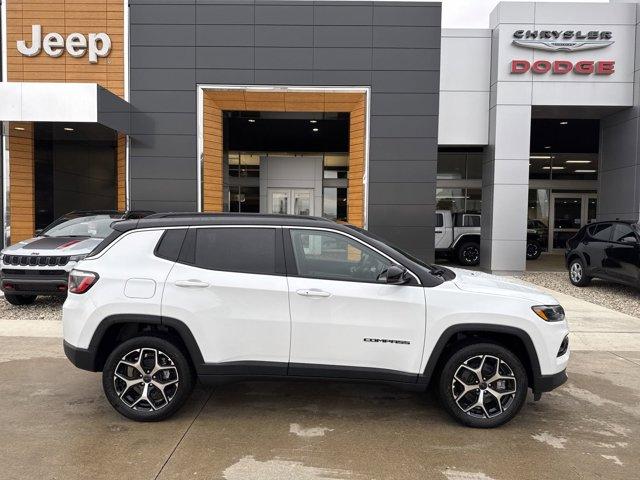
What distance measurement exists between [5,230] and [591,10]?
17.3 m

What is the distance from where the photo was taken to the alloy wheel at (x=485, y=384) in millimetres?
3818

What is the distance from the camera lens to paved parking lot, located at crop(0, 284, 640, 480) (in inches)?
128

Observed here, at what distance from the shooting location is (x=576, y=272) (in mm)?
11242

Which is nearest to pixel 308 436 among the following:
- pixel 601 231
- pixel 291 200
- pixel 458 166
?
pixel 601 231

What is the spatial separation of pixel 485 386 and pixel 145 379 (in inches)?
112

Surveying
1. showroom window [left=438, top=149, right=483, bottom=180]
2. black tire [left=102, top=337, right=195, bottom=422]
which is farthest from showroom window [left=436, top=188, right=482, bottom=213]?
black tire [left=102, top=337, right=195, bottom=422]

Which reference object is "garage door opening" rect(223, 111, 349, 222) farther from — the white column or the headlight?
the headlight

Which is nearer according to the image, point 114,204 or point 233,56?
point 233,56

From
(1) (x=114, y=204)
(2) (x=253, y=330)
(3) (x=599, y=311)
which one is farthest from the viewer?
(1) (x=114, y=204)

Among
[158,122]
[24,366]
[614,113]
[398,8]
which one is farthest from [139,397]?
[614,113]

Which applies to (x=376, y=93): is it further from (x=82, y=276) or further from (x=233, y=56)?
(x=82, y=276)

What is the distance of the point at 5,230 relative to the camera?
12.6 m

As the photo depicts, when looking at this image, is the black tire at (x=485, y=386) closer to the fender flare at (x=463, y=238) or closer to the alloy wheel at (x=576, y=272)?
the alloy wheel at (x=576, y=272)

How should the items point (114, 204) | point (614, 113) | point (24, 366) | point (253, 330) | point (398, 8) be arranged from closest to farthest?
point (253, 330) → point (24, 366) → point (398, 8) → point (614, 113) → point (114, 204)
